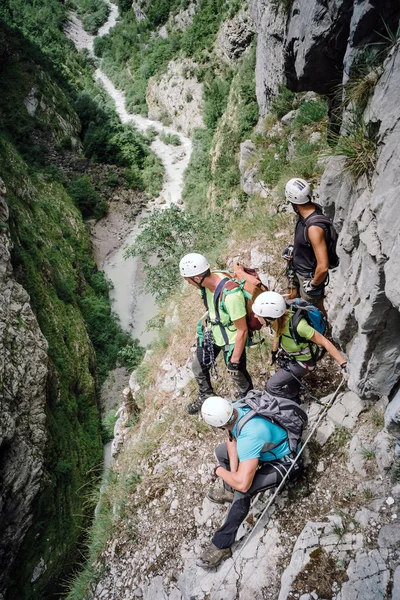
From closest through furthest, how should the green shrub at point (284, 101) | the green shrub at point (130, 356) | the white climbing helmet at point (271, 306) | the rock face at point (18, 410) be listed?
the white climbing helmet at point (271, 306), the rock face at point (18, 410), the green shrub at point (284, 101), the green shrub at point (130, 356)

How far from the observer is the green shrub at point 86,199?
23.0 meters

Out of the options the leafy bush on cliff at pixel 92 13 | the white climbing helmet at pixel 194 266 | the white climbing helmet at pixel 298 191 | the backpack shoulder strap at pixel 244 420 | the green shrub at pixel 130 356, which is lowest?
the green shrub at pixel 130 356

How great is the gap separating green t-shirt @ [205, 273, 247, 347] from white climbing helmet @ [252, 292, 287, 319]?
0.28 meters

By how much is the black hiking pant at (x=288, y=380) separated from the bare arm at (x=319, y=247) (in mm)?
1103

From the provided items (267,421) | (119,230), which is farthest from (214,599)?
(119,230)

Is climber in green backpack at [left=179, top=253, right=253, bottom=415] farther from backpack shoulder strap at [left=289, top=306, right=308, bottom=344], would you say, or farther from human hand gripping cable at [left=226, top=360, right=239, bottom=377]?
backpack shoulder strap at [left=289, top=306, right=308, bottom=344]

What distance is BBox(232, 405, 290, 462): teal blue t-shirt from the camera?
3729 mm

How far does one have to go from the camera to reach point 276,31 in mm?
11047

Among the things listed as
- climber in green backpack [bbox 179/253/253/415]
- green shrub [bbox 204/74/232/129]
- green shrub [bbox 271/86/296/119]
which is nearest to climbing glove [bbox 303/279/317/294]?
climber in green backpack [bbox 179/253/253/415]

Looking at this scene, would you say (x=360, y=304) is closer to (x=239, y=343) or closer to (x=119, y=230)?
(x=239, y=343)

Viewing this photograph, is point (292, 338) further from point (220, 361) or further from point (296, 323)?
point (220, 361)

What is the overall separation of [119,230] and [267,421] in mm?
20443

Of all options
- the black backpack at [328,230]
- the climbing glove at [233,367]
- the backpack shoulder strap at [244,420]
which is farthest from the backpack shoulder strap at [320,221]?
the backpack shoulder strap at [244,420]

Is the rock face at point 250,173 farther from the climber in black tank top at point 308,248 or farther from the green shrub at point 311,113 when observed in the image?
the climber in black tank top at point 308,248
